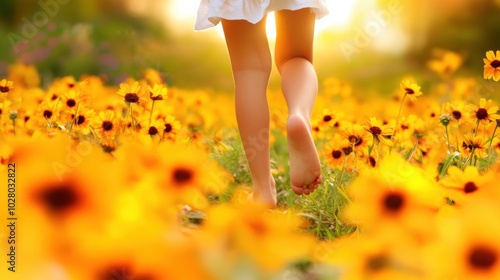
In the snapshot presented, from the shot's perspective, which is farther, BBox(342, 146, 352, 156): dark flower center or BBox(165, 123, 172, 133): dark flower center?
BBox(165, 123, 172, 133): dark flower center

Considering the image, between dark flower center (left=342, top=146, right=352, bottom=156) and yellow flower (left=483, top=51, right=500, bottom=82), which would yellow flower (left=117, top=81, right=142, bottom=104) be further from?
yellow flower (left=483, top=51, right=500, bottom=82)

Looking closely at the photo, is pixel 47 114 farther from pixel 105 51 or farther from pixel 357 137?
pixel 105 51

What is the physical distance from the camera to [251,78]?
1.90 m

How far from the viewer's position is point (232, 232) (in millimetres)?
492

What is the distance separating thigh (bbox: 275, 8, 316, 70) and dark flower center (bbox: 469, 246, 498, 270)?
4.83 feet

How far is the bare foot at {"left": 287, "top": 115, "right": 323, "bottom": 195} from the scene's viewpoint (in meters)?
1.71

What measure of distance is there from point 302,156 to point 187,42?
628 centimetres

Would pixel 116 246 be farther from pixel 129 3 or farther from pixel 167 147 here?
pixel 129 3

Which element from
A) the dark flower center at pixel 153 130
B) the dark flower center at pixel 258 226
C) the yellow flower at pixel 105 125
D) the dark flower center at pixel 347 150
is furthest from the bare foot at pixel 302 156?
the dark flower center at pixel 258 226

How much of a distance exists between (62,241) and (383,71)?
23.7 ft

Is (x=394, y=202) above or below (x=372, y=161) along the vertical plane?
above

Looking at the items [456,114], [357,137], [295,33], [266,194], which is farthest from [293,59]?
[456,114]

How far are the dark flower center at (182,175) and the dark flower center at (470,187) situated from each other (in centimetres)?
32

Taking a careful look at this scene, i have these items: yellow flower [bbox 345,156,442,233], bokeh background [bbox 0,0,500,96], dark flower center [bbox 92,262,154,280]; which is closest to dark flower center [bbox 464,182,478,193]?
yellow flower [bbox 345,156,442,233]
